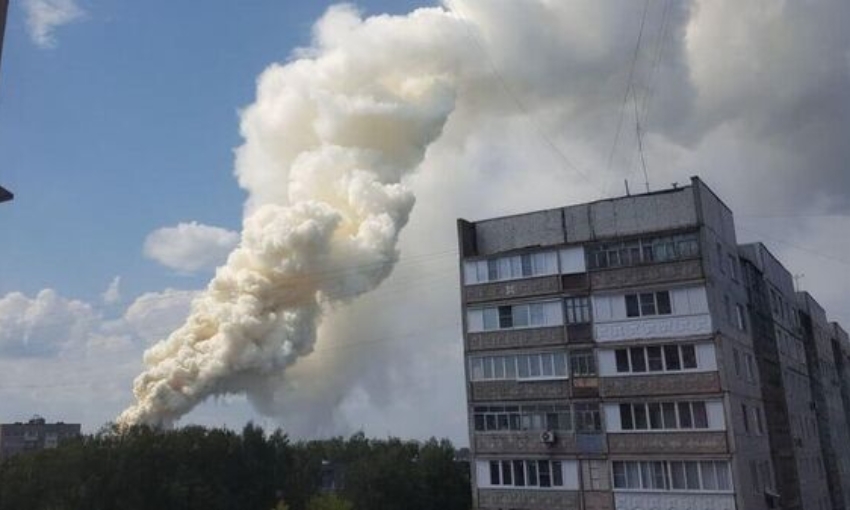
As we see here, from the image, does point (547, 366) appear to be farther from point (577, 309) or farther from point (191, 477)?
point (191, 477)

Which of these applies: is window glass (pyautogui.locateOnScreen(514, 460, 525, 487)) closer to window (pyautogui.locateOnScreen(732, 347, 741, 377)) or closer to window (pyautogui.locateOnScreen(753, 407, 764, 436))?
window (pyautogui.locateOnScreen(732, 347, 741, 377))

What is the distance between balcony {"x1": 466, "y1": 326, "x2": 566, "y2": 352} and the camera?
1501 inches

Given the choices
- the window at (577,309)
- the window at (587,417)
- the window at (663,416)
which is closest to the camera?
the window at (663,416)

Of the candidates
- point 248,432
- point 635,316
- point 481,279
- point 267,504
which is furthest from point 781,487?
point 248,432

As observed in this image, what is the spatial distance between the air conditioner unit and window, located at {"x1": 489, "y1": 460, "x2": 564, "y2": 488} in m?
1.00

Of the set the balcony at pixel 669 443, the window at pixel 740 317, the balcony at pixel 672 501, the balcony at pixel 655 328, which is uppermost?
the window at pixel 740 317

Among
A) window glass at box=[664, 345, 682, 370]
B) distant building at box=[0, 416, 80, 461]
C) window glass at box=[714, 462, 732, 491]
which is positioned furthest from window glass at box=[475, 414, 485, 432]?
distant building at box=[0, 416, 80, 461]

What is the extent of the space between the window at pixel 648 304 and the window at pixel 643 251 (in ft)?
5.47

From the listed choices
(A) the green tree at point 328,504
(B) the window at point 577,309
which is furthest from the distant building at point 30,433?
(B) the window at point 577,309

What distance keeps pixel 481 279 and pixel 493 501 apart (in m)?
11.5

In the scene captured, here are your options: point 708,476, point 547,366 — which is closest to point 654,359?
point 547,366

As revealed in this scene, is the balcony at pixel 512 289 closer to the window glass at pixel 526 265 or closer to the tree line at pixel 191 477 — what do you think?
the window glass at pixel 526 265

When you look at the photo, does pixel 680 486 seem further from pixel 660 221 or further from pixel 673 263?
pixel 660 221

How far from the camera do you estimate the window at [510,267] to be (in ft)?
129
